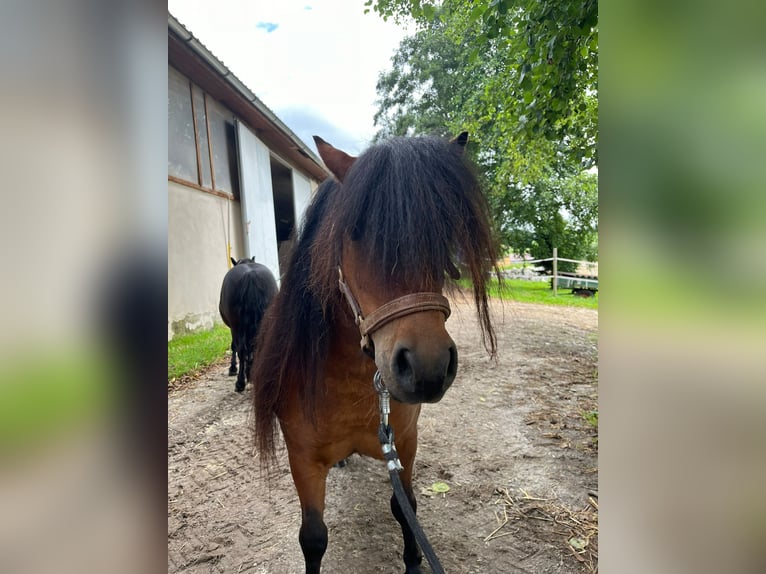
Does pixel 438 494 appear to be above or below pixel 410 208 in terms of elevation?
below

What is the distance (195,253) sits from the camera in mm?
6852

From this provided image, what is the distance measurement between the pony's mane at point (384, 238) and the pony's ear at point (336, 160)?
0.29 feet

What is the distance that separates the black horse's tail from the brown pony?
2.31 metres

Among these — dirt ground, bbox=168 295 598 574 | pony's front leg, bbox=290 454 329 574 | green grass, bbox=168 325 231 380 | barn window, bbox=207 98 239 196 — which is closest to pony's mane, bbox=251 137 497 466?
pony's front leg, bbox=290 454 329 574

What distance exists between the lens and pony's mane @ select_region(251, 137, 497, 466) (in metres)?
1.17

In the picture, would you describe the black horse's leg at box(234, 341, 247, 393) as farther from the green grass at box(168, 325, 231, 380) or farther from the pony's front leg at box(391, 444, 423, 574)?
the pony's front leg at box(391, 444, 423, 574)

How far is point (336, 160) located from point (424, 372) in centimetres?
90

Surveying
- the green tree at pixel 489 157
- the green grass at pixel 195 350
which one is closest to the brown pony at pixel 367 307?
the green grass at pixel 195 350

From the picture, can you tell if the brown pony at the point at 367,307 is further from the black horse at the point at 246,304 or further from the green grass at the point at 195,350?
the green grass at the point at 195,350

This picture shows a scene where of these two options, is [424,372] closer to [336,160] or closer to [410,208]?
[410,208]
